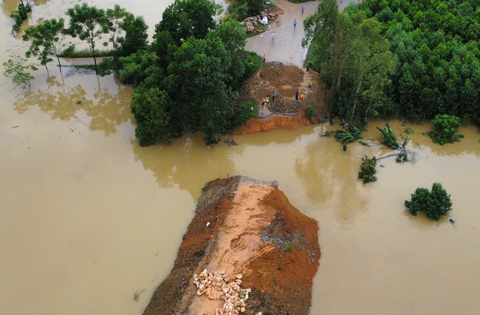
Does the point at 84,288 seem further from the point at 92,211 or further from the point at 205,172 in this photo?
the point at 205,172

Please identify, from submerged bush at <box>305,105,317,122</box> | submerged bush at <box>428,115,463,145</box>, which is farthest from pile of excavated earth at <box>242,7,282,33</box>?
submerged bush at <box>428,115,463,145</box>

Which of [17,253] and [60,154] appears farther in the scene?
[60,154]

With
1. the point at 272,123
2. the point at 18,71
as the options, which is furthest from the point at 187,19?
the point at 18,71

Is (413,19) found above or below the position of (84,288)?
above

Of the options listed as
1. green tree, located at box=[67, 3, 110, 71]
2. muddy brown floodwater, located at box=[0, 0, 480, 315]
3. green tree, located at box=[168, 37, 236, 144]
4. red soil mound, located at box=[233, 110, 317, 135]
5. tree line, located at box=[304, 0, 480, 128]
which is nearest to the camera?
muddy brown floodwater, located at box=[0, 0, 480, 315]

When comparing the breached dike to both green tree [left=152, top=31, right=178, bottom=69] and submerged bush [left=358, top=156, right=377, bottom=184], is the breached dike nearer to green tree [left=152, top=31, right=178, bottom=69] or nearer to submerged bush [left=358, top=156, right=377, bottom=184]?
submerged bush [left=358, top=156, right=377, bottom=184]

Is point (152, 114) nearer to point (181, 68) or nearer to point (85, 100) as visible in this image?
point (181, 68)

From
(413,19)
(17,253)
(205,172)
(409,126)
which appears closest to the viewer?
(17,253)

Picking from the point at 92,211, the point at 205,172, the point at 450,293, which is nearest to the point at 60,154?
the point at 92,211
